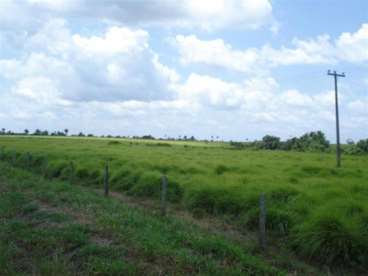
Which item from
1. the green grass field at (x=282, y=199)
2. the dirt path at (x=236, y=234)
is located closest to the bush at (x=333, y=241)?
the green grass field at (x=282, y=199)

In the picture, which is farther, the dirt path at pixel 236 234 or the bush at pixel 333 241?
the bush at pixel 333 241

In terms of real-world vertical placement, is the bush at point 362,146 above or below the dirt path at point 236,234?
above

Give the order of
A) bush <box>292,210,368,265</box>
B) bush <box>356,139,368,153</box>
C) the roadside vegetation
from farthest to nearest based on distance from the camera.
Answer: bush <box>356,139,368,153</box> → bush <box>292,210,368,265</box> → the roadside vegetation

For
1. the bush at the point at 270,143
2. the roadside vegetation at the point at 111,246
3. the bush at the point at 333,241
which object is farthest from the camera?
the bush at the point at 270,143

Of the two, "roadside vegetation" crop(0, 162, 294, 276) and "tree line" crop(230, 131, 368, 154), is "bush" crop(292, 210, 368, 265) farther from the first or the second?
"tree line" crop(230, 131, 368, 154)

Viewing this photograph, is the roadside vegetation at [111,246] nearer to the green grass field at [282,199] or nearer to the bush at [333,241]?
the bush at [333,241]

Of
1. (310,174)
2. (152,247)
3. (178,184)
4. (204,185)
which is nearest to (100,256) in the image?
(152,247)

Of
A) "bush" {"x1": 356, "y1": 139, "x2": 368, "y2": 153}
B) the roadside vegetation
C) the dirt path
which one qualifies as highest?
"bush" {"x1": 356, "y1": 139, "x2": 368, "y2": 153}

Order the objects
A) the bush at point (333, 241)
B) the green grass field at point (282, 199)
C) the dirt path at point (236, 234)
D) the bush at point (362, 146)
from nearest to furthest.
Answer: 1. the dirt path at point (236, 234)
2. the bush at point (333, 241)
3. the green grass field at point (282, 199)
4. the bush at point (362, 146)

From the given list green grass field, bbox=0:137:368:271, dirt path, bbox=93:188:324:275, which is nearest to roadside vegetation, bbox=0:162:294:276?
dirt path, bbox=93:188:324:275

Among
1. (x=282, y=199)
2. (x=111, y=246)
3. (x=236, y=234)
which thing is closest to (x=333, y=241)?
(x=236, y=234)

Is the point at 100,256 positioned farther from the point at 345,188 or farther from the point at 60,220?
the point at 345,188

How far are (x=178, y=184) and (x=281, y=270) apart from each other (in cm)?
874

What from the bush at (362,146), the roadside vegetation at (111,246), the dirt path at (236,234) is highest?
the bush at (362,146)
